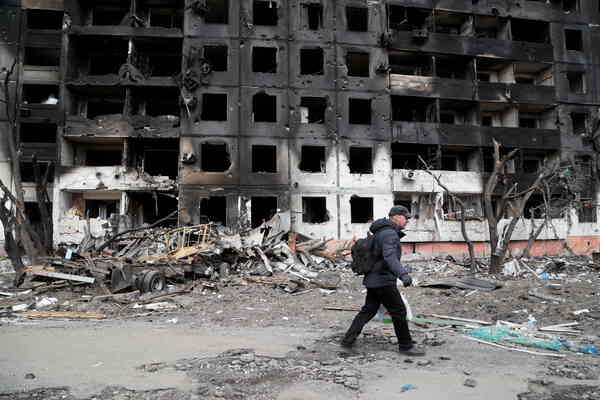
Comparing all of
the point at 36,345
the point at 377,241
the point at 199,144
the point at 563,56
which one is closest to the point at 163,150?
the point at 199,144

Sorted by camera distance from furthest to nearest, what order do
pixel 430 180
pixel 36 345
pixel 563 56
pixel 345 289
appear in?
pixel 563 56
pixel 430 180
pixel 345 289
pixel 36 345

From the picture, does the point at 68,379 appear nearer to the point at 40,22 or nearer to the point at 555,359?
the point at 555,359

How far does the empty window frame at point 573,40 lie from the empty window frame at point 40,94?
34313 mm

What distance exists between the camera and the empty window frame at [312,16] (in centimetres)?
2464

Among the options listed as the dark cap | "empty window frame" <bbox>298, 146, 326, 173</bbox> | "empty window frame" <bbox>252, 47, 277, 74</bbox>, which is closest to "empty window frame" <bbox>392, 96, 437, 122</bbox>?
"empty window frame" <bbox>298, 146, 326, 173</bbox>

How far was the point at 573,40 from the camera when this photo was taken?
29391 mm

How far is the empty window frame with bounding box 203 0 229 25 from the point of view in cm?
2497

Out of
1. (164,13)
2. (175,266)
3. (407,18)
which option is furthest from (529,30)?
(175,266)

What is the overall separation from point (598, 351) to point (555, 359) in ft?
2.57

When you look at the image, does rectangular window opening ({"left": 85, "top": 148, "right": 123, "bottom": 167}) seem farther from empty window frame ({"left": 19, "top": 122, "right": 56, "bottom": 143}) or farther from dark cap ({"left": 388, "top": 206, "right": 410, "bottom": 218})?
dark cap ({"left": 388, "top": 206, "right": 410, "bottom": 218})

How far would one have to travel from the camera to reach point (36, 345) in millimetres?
5645

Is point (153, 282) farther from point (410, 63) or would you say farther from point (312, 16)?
point (410, 63)

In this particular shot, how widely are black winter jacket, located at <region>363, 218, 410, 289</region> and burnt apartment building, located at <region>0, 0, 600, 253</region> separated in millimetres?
17159

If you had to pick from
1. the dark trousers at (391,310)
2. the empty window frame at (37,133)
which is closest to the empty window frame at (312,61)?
the empty window frame at (37,133)
